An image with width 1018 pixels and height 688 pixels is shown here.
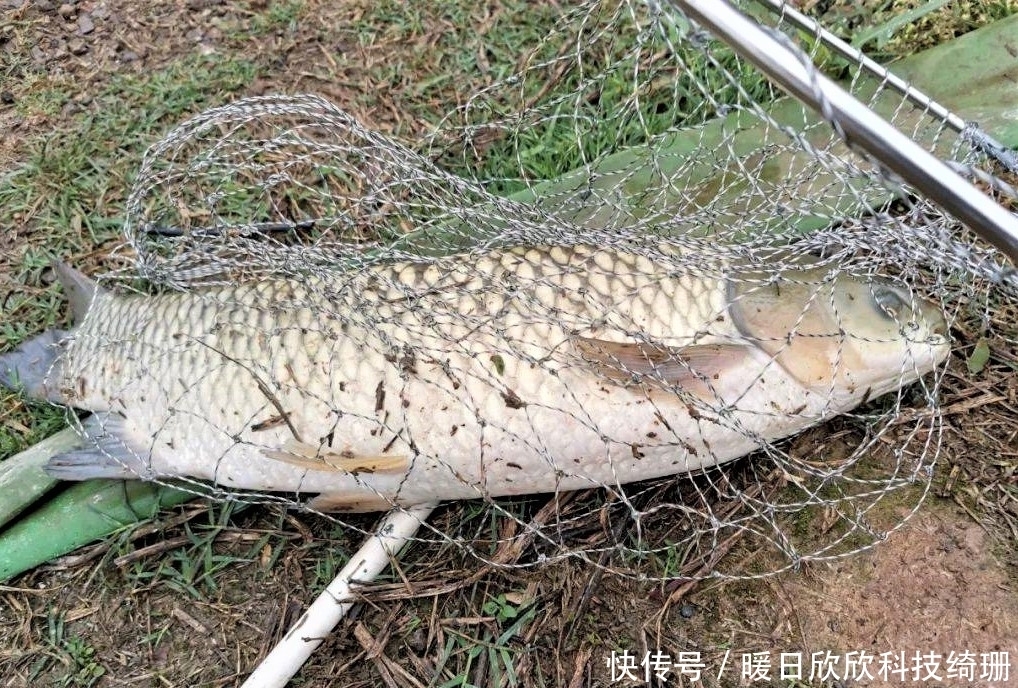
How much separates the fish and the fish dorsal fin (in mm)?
457

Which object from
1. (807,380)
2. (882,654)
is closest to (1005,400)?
(807,380)

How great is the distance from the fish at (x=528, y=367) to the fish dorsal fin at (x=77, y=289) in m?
0.46

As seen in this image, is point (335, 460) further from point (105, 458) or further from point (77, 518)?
point (77, 518)

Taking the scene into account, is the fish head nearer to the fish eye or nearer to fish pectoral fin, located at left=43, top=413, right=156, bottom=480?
the fish eye

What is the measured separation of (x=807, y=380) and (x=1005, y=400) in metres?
0.54

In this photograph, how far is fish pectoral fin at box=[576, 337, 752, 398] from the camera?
5.11 ft

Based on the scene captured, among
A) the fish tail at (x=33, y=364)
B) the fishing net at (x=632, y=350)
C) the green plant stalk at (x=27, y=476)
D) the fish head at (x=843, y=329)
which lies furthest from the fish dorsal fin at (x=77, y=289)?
the fish head at (x=843, y=329)

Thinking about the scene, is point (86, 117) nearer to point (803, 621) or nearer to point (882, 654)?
point (803, 621)

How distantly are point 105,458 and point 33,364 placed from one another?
0.40m

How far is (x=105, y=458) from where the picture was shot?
1829 mm

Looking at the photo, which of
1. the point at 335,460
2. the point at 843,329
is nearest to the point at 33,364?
the point at 335,460

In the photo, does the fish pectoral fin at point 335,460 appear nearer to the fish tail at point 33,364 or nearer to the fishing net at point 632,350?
the fishing net at point 632,350

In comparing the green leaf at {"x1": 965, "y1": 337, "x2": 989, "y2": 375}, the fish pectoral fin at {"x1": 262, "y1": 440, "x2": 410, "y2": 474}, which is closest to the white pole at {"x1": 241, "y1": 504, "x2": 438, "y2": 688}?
the fish pectoral fin at {"x1": 262, "y1": 440, "x2": 410, "y2": 474}

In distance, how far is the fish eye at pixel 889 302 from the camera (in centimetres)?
163
